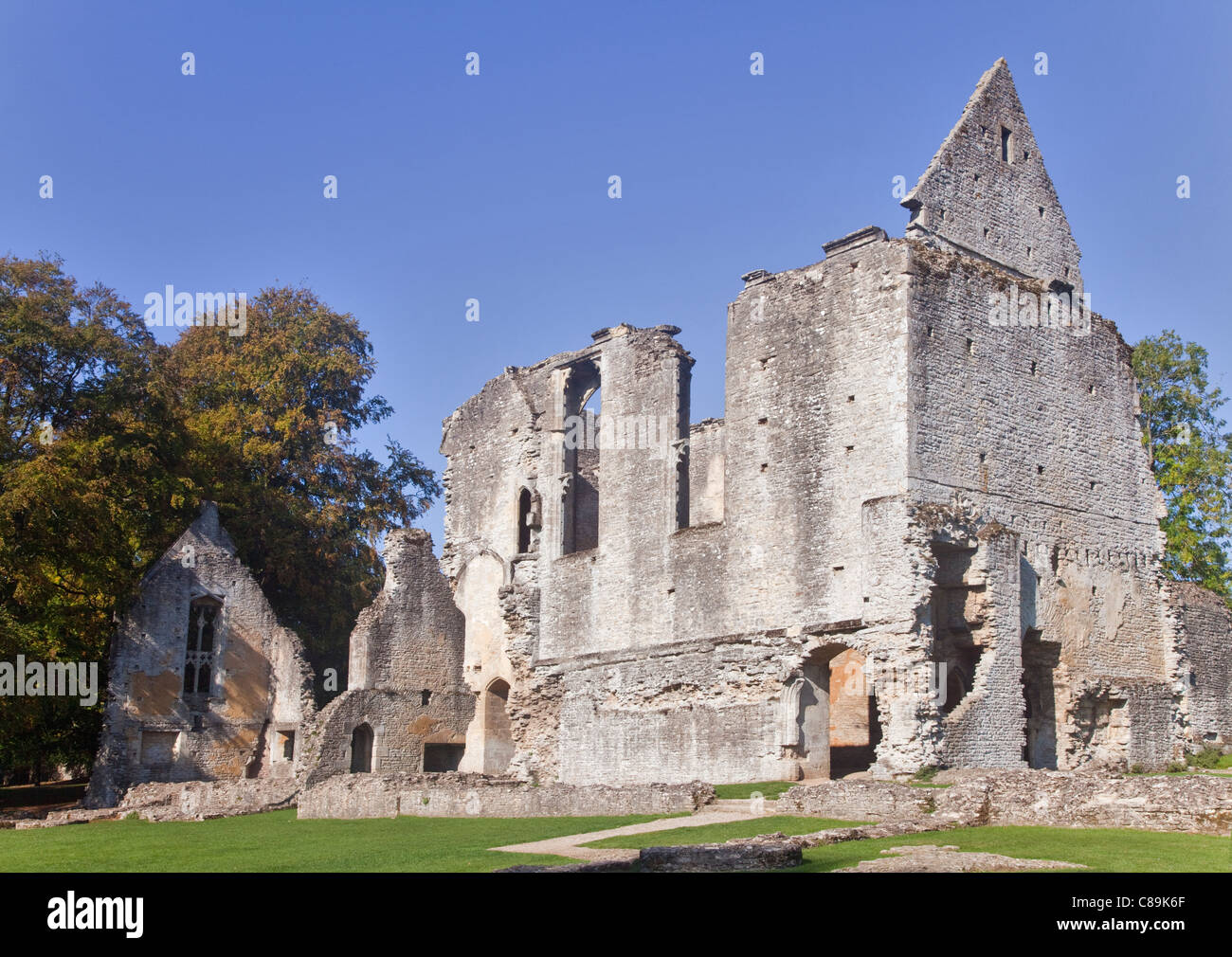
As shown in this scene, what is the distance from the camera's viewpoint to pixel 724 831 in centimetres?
1678

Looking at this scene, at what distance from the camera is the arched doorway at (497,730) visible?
32781 mm

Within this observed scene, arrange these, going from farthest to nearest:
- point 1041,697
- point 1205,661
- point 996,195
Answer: point 996,195
point 1205,661
point 1041,697

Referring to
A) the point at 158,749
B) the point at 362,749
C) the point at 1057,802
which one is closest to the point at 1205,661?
the point at 1057,802

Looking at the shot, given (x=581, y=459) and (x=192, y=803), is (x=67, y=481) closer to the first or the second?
(x=192, y=803)

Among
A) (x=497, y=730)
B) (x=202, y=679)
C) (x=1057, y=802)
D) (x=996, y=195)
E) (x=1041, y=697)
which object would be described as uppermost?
(x=996, y=195)

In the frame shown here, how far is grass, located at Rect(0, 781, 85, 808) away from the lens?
1246 inches

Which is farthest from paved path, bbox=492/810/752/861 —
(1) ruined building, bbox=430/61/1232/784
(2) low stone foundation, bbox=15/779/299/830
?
(2) low stone foundation, bbox=15/779/299/830

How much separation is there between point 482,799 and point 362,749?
1061 centimetres

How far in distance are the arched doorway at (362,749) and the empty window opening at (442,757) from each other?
141cm

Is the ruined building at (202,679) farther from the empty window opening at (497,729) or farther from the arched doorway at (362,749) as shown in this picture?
the empty window opening at (497,729)

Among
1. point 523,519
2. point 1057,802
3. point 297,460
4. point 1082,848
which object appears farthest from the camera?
point 297,460
